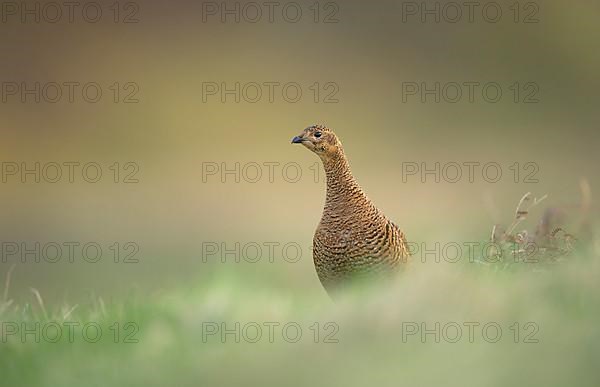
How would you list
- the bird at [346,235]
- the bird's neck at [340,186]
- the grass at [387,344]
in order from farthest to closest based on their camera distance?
the bird's neck at [340,186], the bird at [346,235], the grass at [387,344]

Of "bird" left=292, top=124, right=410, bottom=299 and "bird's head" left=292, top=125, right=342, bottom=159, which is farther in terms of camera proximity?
"bird's head" left=292, top=125, right=342, bottom=159

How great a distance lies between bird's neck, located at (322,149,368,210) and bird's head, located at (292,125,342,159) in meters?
0.03

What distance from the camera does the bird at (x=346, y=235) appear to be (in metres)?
5.68

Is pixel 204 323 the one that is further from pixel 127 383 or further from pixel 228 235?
pixel 228 235

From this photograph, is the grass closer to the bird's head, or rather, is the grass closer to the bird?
the bird

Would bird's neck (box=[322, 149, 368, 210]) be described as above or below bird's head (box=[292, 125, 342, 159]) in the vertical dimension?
below

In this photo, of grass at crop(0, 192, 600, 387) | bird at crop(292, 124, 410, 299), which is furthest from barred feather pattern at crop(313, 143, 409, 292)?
grass at crop(0, 192, 600, 387)

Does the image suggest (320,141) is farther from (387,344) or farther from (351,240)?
(387,344)

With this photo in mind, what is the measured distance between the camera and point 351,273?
225 inches

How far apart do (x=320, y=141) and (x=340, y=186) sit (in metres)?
0.27

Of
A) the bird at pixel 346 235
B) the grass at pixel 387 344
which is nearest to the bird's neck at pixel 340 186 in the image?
the bird at pixel 346 235

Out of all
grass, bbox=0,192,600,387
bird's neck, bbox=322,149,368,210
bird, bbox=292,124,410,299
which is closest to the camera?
grass, bbox=0,192,600,387

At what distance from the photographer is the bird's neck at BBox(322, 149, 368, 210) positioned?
5.94 metres

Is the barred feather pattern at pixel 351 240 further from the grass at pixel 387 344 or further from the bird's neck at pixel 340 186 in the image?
the grass at pixel 387 344
